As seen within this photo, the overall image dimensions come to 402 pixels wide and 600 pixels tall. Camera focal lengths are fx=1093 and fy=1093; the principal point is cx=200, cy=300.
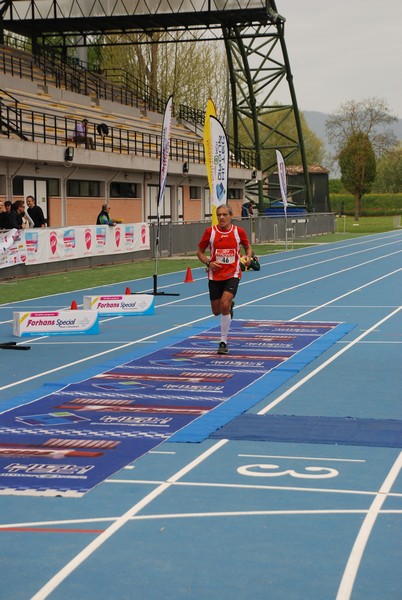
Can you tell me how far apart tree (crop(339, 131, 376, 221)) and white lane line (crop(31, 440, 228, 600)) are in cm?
8685

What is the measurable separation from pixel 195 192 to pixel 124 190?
974 cm

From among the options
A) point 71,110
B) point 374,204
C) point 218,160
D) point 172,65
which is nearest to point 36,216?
point 218,160

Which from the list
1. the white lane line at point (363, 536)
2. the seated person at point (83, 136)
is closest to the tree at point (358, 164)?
the seated person at point (83, 136)

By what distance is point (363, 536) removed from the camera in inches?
273

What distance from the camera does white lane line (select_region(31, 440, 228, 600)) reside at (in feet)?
19.9

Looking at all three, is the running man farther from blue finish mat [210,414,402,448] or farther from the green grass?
the green grass

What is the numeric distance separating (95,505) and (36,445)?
7.08ft

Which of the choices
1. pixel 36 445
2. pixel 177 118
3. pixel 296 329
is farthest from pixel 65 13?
pixel 36 445

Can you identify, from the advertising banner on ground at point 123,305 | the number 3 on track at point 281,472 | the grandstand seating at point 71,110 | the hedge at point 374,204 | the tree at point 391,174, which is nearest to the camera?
the number 3 on track at point 281,472

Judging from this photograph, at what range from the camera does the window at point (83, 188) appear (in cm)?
4200

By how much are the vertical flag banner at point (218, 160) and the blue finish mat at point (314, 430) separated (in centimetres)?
1724

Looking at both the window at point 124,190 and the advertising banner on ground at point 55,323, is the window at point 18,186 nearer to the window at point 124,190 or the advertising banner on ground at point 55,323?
the window at point 124,190

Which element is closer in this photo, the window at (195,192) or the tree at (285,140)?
the window at (195,192)

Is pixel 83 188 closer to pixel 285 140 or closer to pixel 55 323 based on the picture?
pixel 55 323
